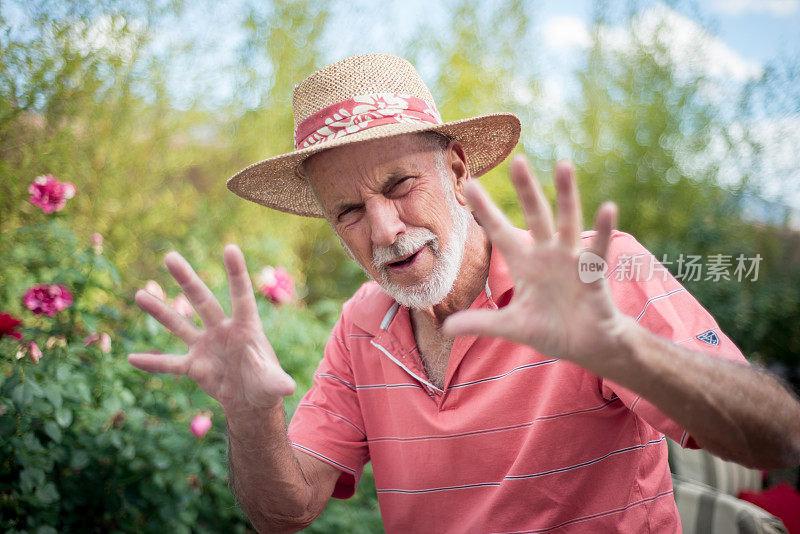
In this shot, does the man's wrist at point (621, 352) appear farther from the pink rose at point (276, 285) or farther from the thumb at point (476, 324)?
the pink rose at point (276, 285)

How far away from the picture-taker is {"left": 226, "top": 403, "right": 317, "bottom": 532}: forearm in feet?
4.11

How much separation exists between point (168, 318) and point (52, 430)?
800 mm

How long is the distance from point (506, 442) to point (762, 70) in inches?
165

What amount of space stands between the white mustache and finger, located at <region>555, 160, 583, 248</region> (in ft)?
2.30

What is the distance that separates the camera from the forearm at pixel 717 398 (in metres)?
0.88

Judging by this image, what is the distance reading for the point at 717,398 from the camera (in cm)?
91

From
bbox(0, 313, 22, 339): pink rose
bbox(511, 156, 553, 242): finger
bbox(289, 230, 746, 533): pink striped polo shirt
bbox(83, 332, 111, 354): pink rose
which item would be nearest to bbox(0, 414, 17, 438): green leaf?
bbox(0, 313, 22, 339): pink rose

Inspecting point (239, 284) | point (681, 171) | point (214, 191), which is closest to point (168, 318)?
point (239, 284)

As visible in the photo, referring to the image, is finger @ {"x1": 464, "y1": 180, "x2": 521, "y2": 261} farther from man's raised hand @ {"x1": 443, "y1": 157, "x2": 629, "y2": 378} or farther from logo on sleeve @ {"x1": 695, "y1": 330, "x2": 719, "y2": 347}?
logo on sleeve @ {"x1": 695, "y1": 330, "x2": 719, "y2": 347}

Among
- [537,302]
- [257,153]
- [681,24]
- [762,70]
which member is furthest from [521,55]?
[537,302]

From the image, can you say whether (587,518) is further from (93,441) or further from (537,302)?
(93,441)

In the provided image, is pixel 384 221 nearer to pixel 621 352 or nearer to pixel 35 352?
pixel 621 352

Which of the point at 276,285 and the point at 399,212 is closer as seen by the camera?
the point at 399,212

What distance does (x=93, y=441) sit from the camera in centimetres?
183
